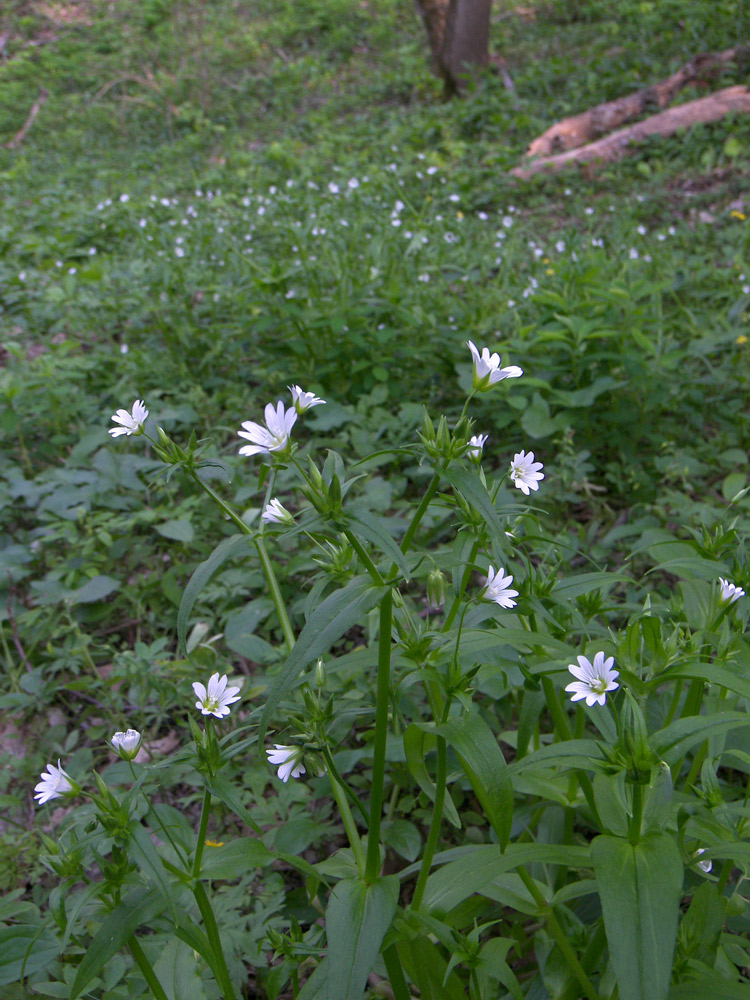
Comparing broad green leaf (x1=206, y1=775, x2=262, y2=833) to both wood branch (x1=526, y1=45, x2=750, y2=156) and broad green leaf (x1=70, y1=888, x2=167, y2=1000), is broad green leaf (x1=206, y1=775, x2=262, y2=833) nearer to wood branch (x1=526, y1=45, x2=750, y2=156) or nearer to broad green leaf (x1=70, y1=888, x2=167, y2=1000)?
broad green leaf (x1=70, y1=888, x2=167, y2=1000)

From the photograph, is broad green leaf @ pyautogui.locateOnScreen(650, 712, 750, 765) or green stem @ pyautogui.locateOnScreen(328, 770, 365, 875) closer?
broad green leaf @ pyautogui.locateOnScreen(650, 712, 750, 765)

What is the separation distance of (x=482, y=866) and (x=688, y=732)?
1.33ft

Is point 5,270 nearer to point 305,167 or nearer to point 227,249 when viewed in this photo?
point 227,249

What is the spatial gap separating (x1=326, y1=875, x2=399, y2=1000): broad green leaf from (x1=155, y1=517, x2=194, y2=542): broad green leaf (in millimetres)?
1602

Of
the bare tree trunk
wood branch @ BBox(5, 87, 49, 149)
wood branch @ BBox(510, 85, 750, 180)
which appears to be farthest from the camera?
wood branch @ BBox(5, 87, 49, 149)

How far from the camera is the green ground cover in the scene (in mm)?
1202

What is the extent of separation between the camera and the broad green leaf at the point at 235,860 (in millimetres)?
1168

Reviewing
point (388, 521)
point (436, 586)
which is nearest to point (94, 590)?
point (388, 521)

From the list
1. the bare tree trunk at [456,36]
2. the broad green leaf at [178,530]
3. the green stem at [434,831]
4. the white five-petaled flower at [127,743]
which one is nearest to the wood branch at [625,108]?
the bare tree trunk at [456,36]

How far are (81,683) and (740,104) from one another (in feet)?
22.0

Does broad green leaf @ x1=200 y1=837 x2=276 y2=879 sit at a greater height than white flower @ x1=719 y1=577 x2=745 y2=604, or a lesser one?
lesser

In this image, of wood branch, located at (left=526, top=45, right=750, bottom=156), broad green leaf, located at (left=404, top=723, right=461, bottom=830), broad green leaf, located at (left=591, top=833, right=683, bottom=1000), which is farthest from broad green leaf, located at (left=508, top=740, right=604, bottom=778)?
wood branch, located at (left=526, top=45, right=750, bottom=156)

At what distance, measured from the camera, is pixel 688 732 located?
1.00 meters

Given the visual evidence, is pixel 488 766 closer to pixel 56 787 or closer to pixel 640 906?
pixel 640 906
